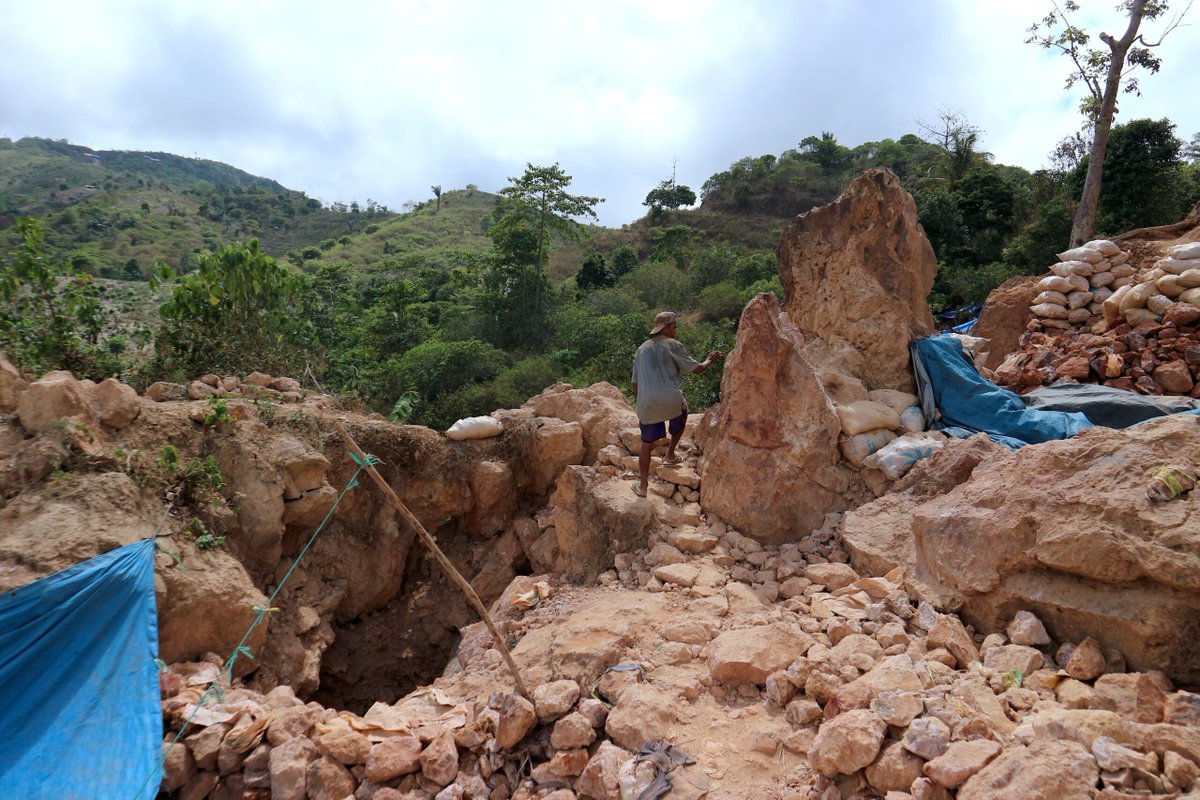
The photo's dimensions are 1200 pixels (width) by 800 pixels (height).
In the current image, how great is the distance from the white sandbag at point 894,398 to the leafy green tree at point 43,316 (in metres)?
7.03

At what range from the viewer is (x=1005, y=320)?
940cm

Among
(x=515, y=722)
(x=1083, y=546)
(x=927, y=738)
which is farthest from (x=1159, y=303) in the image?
(x=515, y=722)

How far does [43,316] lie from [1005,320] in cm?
1156

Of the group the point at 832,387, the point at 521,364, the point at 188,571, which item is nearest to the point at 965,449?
the point at 832,387

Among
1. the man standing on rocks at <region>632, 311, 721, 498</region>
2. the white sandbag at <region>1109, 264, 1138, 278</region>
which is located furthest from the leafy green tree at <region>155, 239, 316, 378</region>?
the white sandbag at <region>1109, 264, 1138, 278</region>

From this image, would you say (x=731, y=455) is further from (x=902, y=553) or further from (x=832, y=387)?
(x=902, y=553)

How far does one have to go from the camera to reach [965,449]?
4070 millimetres

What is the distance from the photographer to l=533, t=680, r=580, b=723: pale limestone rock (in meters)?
3.07

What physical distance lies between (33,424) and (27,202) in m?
52.3

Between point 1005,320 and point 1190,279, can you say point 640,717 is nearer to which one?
point 1190,279

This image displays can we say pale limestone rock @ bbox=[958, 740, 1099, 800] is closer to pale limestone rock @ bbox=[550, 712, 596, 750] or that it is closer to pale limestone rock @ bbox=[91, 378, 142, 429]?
pale limestone rock @ bbox=[550, 712, 596, 750]

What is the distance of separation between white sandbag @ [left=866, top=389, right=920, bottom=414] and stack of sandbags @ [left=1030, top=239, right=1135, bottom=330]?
365 centimetres

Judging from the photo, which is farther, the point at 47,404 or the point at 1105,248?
the point at 1105,248

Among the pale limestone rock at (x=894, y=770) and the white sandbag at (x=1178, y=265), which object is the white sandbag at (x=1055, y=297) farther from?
the pale limestone rock at (x=894, y=770)
